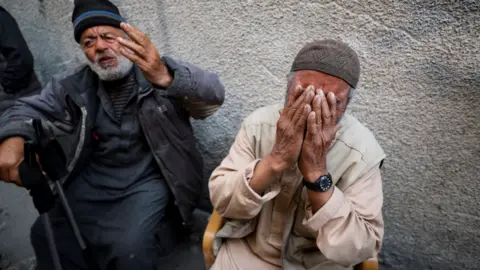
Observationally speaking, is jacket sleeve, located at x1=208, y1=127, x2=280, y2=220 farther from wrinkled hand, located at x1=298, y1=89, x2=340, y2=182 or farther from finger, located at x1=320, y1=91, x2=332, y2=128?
finger, located at x1=320, y1=91, x2=332, y2=128

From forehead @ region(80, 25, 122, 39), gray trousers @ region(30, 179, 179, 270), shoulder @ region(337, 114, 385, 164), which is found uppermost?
forehead @ region(80, 25, 122, 39)

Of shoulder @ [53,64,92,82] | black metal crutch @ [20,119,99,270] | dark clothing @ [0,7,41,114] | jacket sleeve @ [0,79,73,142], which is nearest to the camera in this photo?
black metal crutch @ [20,119,99,270]

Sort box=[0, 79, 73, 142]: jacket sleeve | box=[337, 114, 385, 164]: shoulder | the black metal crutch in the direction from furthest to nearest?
box=[0, 79, 73, 142]: jacket sleeve → the black metal crutch → box=[337, 114, 385, 164]: shoulder

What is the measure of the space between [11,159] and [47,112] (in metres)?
0.43

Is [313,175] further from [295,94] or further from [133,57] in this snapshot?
[133,57]

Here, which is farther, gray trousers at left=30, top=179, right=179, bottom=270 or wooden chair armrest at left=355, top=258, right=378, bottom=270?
gray trousers at left=30, top=179, right=179, bottom=270

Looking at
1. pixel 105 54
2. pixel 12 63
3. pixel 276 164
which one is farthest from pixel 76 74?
pixel 276 164

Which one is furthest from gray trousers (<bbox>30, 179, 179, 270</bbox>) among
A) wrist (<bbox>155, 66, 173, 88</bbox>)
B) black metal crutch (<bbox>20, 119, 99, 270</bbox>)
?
wrist (<bbox>155, 66, 173, 88</bbox>)

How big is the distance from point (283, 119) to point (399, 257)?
1573 millimetres

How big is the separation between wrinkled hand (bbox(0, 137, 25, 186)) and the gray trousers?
1.78 ft

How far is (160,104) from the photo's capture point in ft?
6.59

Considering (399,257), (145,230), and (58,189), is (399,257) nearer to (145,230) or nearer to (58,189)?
(145,230)

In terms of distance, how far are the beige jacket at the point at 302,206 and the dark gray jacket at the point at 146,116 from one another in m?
0.54

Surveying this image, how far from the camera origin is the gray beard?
6.46ft
